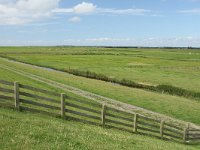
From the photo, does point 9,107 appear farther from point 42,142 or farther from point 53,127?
point 42,142

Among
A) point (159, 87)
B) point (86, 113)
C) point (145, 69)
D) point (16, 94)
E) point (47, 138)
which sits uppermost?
point (16, 94)

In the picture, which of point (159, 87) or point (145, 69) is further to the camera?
point (145, 69)

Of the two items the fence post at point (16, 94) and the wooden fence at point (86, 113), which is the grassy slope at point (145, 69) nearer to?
the wooden fence at point (86, 113)

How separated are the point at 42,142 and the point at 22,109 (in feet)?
20.3

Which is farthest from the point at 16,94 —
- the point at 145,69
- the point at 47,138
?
the point at 145,69

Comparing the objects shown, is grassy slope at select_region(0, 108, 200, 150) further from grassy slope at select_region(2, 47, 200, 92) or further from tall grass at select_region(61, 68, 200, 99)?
grassy slope at select_region(2, 47, 200, 92)

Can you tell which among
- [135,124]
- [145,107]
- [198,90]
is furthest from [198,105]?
[135,124]

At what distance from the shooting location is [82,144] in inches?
446

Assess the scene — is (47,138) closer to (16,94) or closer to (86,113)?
(16,94)

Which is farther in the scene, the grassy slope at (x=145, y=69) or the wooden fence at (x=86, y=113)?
the grassy slope at (x=145, y=69)

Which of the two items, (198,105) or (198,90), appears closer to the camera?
(198,105)

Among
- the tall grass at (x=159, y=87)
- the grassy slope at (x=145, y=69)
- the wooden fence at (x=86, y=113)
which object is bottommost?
the tall grass at (x=159, y=87)

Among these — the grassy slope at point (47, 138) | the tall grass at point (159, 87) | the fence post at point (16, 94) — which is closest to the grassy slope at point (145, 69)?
the tall grass at point (159, 87)

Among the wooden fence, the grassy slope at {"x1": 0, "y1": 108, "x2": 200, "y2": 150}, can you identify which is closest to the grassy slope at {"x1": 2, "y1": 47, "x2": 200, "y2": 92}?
the wooden fence
